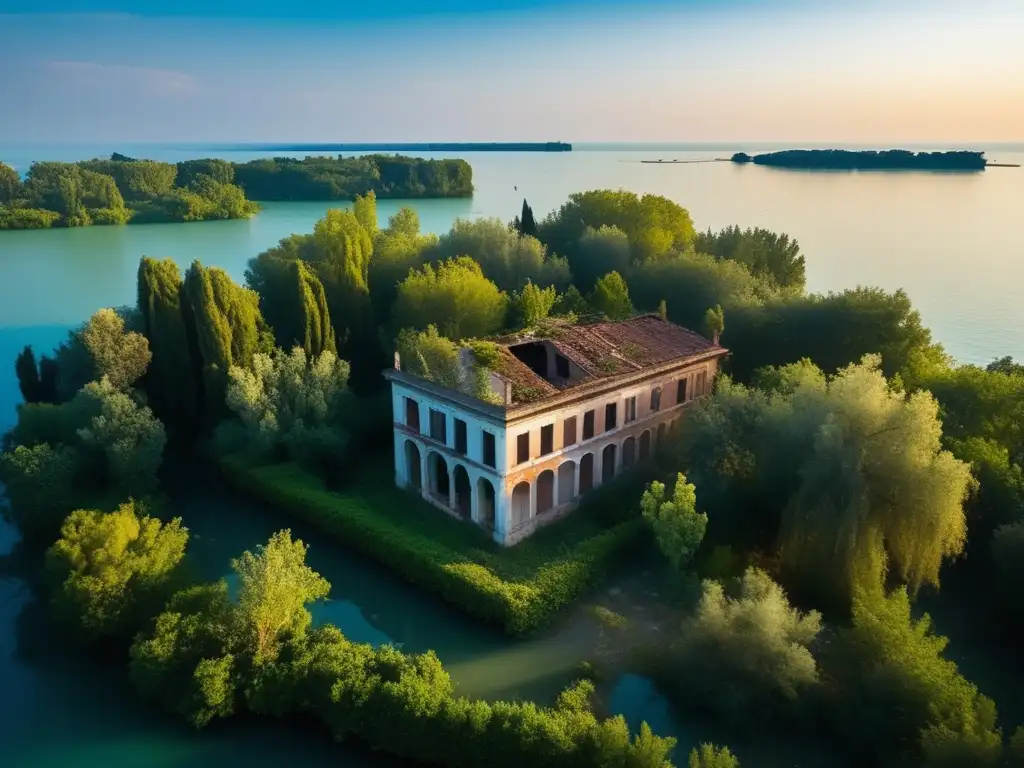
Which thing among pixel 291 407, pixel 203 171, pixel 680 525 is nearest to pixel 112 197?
pixel 203 171

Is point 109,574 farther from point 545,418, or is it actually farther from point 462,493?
point 545,418

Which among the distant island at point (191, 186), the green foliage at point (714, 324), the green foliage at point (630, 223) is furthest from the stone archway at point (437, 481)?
the distant island at point (191, 186)

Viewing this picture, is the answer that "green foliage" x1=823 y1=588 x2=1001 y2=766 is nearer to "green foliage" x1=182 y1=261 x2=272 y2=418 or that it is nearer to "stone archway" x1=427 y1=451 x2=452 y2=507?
"stone archway" x1=427 y1=451 x2=452 y2=507

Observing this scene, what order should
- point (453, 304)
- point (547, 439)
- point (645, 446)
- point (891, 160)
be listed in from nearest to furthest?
point (547, 439), point (645, 446), point (453, 304), point (891, 160)

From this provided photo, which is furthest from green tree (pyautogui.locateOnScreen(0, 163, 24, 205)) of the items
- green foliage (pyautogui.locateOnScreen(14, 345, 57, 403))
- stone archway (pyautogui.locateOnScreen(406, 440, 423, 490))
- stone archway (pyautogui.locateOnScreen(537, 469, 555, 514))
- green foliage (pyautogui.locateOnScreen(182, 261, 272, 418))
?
stone archway (pyautogui.locateOnScreen(537, 469, 555, 514))

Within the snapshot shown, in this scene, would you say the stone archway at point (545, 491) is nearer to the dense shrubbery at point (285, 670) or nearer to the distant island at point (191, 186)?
the dense shrubbery at point (285, 670)

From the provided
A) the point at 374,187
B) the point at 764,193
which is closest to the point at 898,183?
the point at 764,193
